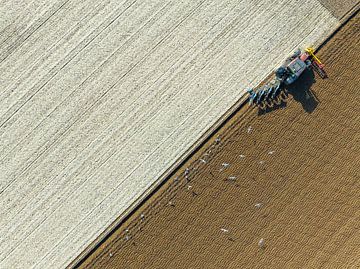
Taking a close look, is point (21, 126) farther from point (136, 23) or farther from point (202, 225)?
point (202, 225)

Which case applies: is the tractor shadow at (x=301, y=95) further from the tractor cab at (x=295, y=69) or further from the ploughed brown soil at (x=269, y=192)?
the tractor cab at (x=295, y=69)

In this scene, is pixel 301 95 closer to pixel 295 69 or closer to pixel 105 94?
pixel 295 69

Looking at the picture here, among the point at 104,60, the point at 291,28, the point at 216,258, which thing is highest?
the point at 104,60

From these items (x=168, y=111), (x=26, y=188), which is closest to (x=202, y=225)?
(x=168, y=111)

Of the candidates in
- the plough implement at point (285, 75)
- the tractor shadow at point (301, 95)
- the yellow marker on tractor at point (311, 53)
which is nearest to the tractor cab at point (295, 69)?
the plough implement at point (285, 75)

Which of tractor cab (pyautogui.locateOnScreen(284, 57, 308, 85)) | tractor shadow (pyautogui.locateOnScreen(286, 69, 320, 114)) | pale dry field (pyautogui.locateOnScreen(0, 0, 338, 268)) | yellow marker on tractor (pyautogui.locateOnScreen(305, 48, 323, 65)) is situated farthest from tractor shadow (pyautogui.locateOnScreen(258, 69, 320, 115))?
pale dry field (pyautogui.locateOnScreen(0, 0, 338, 268))
